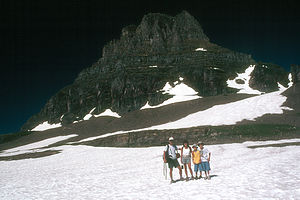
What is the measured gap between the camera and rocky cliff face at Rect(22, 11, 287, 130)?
133 metres

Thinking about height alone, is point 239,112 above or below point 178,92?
below

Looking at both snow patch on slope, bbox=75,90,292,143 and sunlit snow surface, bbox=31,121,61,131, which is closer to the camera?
snow patch on slope, bbox=75,90,292,143

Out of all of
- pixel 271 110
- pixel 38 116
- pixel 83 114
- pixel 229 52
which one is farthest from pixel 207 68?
pixel 38 116

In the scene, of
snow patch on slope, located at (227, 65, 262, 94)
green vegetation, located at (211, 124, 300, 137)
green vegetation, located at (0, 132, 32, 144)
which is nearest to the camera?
green vegetation, located at (211, 124, 300, 137)

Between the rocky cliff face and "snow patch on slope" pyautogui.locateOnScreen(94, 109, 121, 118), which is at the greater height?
the rocky cliff face

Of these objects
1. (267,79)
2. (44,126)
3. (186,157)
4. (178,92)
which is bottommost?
(44,126)

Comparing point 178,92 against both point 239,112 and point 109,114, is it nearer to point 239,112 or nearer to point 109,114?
point 109,114

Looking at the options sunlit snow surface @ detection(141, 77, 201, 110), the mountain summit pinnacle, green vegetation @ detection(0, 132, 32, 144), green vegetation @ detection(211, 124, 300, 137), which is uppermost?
the mountain summit pinnacle

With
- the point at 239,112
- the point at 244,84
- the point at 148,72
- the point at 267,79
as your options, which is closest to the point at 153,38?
the point at 148,72

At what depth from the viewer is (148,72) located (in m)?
147

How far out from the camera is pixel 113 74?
158 m

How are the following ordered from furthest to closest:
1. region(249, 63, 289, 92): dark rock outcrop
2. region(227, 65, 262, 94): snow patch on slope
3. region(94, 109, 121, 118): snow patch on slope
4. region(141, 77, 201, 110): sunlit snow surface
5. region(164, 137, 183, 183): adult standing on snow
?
region(249, 63, 289, 92): dark rock outcrop < region(94, 109, 121, 118): snow patch on slope < region(227, 65, 262, 94): snow patch on slope < region(141, 77, 201, 110): sunlit snow surface < region(164, 137, 183, 183): adult standing on snow

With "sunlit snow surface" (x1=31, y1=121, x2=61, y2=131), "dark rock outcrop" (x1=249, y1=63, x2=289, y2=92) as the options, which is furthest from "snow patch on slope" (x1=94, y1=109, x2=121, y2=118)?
"dark rock outcrop" (x1=249, y1=63, x2=289, y2=92)

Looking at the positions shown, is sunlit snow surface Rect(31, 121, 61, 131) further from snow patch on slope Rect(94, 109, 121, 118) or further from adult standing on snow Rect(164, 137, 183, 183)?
adult standing on snow Rect(164, 137, 183, 183)
